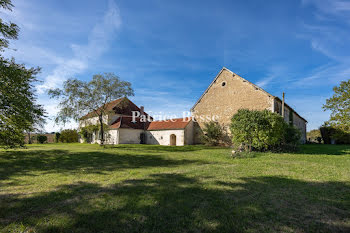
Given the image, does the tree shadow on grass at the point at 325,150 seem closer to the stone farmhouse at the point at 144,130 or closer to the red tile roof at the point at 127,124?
the stone farmhouse at the point at 144,130

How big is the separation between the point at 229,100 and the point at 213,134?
5165mm

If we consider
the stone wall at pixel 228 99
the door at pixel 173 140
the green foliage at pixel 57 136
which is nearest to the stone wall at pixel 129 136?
the door at pixel 173 140

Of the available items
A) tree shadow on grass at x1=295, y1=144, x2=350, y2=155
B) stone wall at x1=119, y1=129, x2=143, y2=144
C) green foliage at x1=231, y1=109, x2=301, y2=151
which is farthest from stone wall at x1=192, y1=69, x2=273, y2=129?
stone wall at x1=119, y1=129, x2=143, y2=144

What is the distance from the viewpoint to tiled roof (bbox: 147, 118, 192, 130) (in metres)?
27.9

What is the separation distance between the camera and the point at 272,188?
492 cm

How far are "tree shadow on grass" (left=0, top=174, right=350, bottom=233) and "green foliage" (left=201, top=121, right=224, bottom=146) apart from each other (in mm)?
19088

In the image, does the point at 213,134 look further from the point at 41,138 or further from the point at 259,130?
the point at 41,138

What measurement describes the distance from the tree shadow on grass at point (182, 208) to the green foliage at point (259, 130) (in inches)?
374

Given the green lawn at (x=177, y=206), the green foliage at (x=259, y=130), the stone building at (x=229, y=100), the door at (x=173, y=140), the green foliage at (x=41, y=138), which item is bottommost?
the green foliage at (x=41, y=138)

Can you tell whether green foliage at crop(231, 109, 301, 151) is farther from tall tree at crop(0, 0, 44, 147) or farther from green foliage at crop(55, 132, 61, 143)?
green foliage at crop(55, 132, 61, 143)

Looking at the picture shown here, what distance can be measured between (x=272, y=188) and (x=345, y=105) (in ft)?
52.5

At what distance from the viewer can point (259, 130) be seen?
14.4 metres

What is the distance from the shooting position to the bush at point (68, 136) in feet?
140

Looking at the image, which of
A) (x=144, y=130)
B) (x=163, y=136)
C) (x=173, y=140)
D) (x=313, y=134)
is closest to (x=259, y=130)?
(x=173, y=140)
